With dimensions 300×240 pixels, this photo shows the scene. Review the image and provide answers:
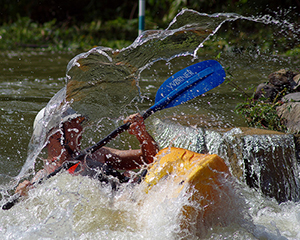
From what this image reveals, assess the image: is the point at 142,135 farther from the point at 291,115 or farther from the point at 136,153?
the point at 291,115

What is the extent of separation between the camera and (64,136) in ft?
8.10

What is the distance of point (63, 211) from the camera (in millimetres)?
2193

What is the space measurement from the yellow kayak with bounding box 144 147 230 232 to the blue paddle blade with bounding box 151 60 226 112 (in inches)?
30.1

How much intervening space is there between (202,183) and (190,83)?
106 cm

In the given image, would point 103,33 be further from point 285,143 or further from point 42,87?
point 285,143

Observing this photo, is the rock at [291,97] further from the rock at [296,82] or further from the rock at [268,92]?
the rock at [268,92]

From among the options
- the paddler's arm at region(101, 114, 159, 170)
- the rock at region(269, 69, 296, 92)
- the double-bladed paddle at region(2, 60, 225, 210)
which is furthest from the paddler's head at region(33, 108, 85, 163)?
the rock at region(269, 69, 296, 92)

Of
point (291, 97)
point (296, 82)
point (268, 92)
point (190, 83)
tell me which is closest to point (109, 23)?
point (268, 92)

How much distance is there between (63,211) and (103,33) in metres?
8.72

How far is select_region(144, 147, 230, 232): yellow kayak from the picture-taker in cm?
196

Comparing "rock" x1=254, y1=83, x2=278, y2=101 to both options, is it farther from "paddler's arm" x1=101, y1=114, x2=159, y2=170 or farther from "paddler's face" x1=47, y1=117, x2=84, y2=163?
"paddler's face" x1=47, y1=117, x2=84, y2=163

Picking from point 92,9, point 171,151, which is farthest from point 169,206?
point 92,9

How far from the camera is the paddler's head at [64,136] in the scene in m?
2.45

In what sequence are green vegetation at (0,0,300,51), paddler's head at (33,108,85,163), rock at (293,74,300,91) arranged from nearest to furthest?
1. paddler's head at (33,108,85,163)
2. rock at (293,74,300,91)
3. green vegetation at (0,0,300,51)
